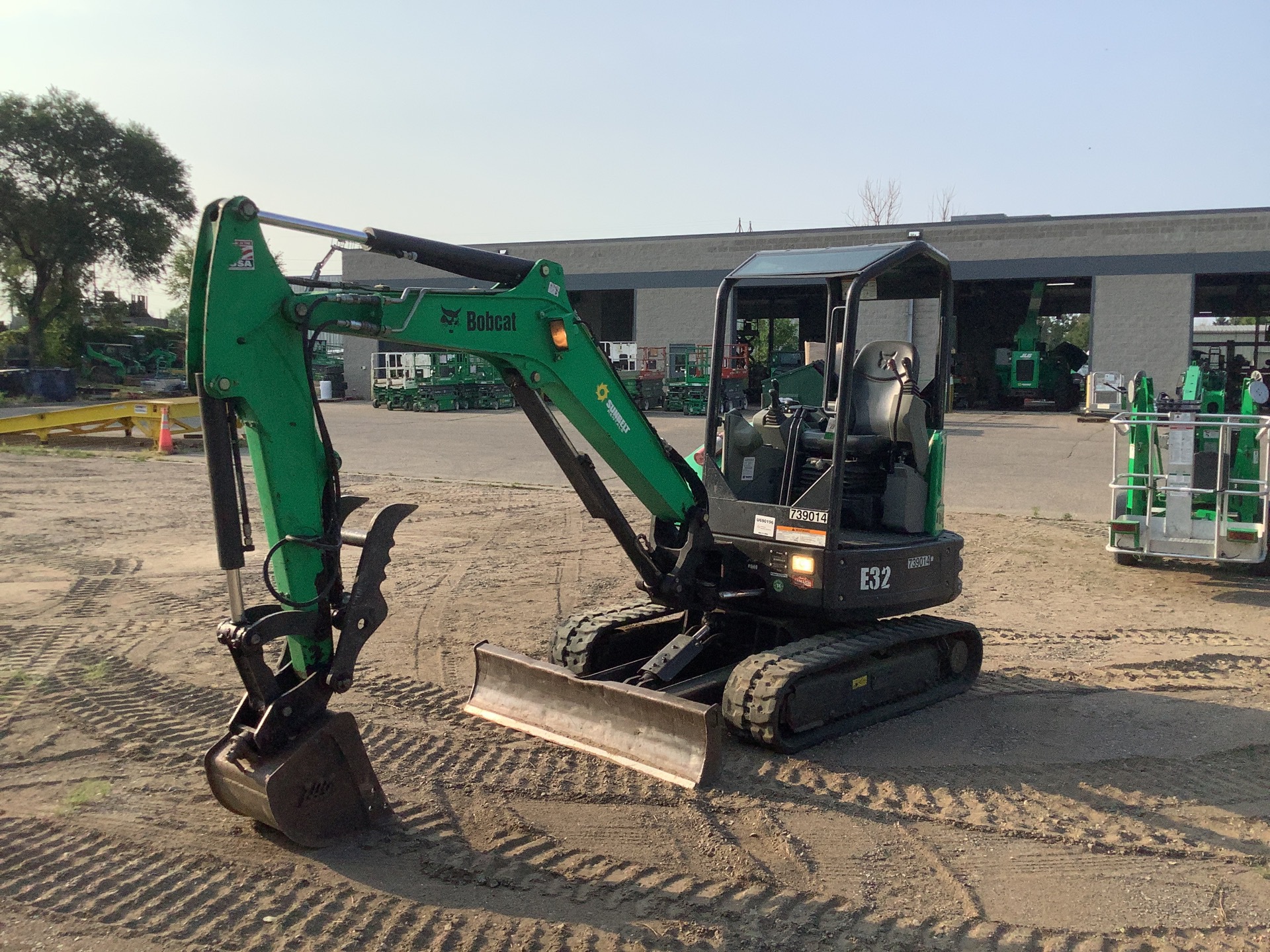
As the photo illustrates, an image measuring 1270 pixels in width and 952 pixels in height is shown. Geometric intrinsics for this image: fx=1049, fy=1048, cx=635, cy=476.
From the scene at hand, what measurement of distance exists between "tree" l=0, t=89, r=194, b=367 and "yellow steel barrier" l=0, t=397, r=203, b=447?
2526 centimetres

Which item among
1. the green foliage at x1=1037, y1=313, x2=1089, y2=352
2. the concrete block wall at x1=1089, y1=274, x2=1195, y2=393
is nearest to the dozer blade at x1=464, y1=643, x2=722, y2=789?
the concrete block wall at x1=1089, y1=274, x2=1195, y2=393

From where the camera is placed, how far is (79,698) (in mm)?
5984

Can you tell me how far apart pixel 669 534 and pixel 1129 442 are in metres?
6.06

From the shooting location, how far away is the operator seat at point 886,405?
6.05 meters

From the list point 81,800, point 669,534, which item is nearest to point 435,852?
point 81,800

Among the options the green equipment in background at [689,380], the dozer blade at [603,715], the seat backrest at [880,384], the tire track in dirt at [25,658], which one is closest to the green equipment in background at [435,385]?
the green equipment in background at [689,380]

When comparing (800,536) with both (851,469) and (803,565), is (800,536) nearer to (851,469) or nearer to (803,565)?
(803,565)

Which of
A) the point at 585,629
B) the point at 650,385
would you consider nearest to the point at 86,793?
the point at 585,629

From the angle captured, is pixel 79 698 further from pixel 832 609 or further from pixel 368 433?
pixel 368 433

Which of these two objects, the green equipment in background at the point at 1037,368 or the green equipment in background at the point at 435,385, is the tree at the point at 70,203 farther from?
the green equipment in background at the point at 1037,368

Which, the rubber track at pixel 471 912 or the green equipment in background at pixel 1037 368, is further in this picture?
the green equipment in background at pixel 1037 368

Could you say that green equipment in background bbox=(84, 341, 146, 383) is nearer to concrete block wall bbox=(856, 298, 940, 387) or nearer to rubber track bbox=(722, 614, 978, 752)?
concrete block wall bbox=(856, 298, 940, 387)

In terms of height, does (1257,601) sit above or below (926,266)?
below

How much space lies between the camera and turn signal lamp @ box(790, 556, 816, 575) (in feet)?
18.3
